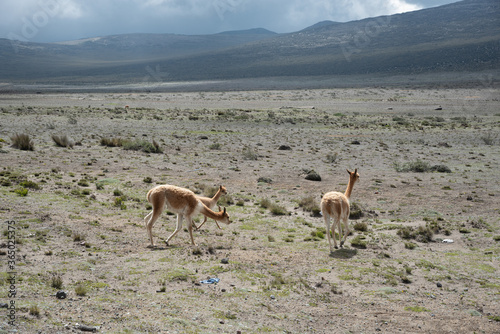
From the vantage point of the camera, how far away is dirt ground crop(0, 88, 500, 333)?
6.41 m

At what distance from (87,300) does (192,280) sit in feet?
5.96

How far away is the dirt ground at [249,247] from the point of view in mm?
6410

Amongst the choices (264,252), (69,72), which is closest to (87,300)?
(264,252)

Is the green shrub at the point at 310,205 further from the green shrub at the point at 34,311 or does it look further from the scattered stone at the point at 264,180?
the green shrub at the point at 34,311

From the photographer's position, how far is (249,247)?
9.51 metres

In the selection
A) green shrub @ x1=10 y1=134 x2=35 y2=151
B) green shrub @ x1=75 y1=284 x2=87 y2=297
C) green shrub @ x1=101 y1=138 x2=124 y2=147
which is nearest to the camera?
green shrub @ x1=75 y1=284 x2=87 y2=297

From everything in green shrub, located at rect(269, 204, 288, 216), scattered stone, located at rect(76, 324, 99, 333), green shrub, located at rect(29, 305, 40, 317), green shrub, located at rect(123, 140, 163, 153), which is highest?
green shrub, located at rect(123, 140, 163, 153)

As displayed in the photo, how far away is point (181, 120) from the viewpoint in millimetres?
36094

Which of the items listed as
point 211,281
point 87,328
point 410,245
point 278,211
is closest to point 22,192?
point 211,281

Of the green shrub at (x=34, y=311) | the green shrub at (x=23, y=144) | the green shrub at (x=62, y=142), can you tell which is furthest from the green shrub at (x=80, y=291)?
the green shrub at (x=62, y=142)

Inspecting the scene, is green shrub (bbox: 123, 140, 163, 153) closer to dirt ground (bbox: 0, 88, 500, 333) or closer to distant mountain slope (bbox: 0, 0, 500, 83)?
dirt ground (bbox: 0, 88, 500, 333)

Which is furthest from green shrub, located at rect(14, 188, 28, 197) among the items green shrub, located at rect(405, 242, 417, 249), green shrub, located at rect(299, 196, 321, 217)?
green shrub, located at rect(405, 242, 417, 249)

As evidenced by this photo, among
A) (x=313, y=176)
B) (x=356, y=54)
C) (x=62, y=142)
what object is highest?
(x=356, y=54)

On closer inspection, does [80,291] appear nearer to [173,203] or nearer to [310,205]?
[173,203]
